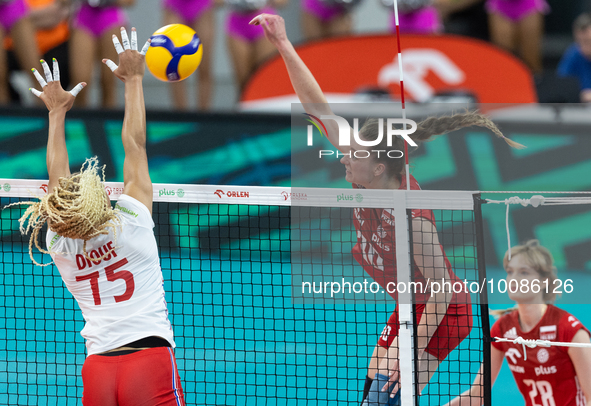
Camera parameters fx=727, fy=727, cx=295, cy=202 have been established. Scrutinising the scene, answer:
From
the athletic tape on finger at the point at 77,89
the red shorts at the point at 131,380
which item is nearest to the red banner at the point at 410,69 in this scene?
the athletic tape on finger at the point at 77,89

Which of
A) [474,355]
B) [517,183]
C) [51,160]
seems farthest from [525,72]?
[51,160]

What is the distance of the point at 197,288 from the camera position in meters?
7.24

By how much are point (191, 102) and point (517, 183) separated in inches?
226

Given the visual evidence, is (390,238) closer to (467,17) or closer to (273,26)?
(273,26)

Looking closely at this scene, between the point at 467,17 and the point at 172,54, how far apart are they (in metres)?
8.38

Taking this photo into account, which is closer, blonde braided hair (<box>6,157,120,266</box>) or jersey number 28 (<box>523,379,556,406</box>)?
blonde braided hair (<box>6,157,120,266</box>)

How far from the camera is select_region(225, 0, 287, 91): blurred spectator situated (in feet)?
30.8

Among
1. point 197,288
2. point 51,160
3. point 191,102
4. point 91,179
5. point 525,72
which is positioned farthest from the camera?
point 191,102

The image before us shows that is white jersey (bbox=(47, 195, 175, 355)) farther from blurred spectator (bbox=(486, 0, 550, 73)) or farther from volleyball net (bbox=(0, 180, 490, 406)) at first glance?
blurred spectator (bbox=(486, 0, 550, 73))

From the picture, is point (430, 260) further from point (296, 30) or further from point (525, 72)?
point (296, 30)

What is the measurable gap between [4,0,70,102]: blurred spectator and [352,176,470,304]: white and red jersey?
6.01 metres

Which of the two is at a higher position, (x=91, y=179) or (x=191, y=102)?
(x=191, y=102)

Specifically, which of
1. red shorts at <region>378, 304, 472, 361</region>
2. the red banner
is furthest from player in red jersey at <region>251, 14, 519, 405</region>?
the red banner

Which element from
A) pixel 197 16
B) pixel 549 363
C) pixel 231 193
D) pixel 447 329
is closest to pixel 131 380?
pixel 231 193
